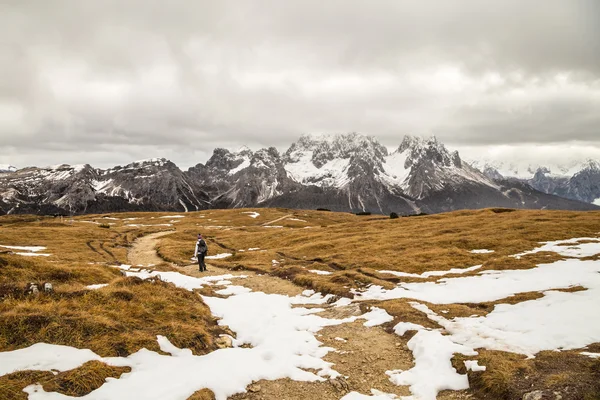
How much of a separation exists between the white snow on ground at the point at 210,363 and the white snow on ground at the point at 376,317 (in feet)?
10.5

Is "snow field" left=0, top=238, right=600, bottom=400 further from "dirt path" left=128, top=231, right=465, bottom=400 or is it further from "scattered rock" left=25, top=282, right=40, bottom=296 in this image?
"scattered rock" left=25, top=282, right=40, bottom=296

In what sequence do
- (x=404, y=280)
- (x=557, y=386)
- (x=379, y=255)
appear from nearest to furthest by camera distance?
(x=557, y=386), (x=404, y=280), (x=379, y=255)

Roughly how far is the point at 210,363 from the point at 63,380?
495 cm

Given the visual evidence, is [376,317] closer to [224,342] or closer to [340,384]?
[340,384]

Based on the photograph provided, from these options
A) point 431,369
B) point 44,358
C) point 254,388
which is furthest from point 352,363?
point 44,358

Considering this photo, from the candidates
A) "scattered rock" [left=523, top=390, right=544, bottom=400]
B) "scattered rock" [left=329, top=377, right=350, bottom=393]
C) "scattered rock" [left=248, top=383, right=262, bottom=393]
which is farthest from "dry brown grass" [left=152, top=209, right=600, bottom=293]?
"scattered rock" [left=523, top=390, right=544, bottom=400]

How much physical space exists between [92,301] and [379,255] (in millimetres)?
37291

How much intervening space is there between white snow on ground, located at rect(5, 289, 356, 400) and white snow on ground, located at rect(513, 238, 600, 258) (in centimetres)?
3458

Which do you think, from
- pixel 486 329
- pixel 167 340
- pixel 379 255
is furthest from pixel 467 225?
pixel 167 340

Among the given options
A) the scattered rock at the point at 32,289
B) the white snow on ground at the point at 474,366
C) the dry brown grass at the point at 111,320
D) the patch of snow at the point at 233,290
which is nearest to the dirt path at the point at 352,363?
the white snow on ground at the point at 474,366

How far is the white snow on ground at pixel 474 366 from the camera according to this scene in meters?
14.0

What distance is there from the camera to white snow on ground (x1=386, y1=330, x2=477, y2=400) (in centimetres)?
1368

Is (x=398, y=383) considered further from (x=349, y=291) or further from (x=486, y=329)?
(x=349, y=291)

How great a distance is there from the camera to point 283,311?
80.5ft
